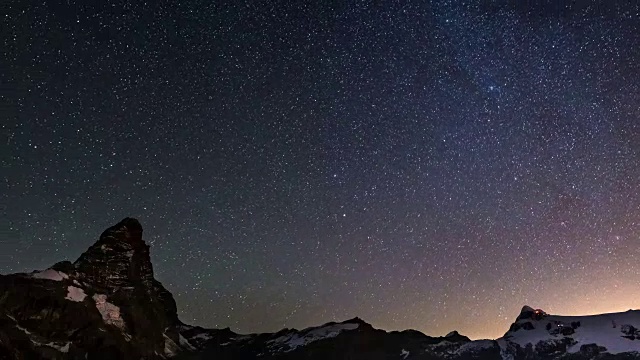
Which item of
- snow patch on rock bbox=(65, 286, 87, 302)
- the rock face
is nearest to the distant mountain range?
snow patch on rock bbox=(65, 286, 87, 302)

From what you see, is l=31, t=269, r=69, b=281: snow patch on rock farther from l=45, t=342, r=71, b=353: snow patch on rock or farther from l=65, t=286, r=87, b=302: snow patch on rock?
l=45, t=342, r=71, b=353: snow patch on rock

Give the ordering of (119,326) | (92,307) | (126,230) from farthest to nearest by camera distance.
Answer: (126,230), (119,326), (92,307)

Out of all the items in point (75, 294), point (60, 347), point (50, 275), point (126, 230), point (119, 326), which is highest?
point (126, 230)

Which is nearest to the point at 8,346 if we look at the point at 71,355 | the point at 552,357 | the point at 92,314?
the point at 71,355

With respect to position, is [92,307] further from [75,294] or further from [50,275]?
[50,275]

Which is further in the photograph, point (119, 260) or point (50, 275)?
point (119, 260)

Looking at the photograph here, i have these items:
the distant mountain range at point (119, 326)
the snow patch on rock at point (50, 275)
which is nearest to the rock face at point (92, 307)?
the snow patch on rock at point (50, 275)

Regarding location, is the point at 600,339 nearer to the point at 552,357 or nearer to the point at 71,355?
the point at 552,357

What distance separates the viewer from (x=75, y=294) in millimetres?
108812

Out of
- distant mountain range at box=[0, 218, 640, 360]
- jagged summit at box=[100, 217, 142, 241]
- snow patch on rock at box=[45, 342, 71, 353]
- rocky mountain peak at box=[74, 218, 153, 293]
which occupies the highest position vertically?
jagged summit at box=[100, 217, 142, 241]

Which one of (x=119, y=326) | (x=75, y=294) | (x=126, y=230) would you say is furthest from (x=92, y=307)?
(x=126, y=230)

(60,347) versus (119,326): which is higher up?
(119,326)

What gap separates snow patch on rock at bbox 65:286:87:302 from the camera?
349ft

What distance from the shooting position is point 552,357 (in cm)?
19375
